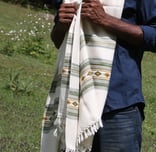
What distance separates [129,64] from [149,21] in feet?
0.80

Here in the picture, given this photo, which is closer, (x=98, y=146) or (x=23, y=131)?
(x=98, y=146)

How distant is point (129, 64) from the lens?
3.12 meters

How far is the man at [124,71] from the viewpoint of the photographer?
3.10 metres

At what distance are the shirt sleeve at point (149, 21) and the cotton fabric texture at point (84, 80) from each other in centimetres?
12

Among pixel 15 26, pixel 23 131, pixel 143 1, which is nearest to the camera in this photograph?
pixel 143 1

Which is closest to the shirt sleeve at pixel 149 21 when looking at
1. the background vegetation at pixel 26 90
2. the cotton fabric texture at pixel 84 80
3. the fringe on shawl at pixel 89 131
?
the cotton fabric texture at pixel 84 80

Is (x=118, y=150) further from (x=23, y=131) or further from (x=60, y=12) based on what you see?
(x=23, y=131)

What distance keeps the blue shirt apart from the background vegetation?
10.4ft

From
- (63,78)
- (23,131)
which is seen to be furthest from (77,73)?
(23,131)

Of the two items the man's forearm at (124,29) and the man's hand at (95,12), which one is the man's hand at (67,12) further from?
the man's forearm at (124,29)

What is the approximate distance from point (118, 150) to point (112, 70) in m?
0.41

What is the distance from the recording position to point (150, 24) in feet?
10.3

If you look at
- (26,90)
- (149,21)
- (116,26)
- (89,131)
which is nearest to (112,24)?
(116,26)

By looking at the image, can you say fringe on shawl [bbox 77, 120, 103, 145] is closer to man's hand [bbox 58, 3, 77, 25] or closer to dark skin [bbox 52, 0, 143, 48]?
dark skin [bbox 52, 0, 143, 48]
